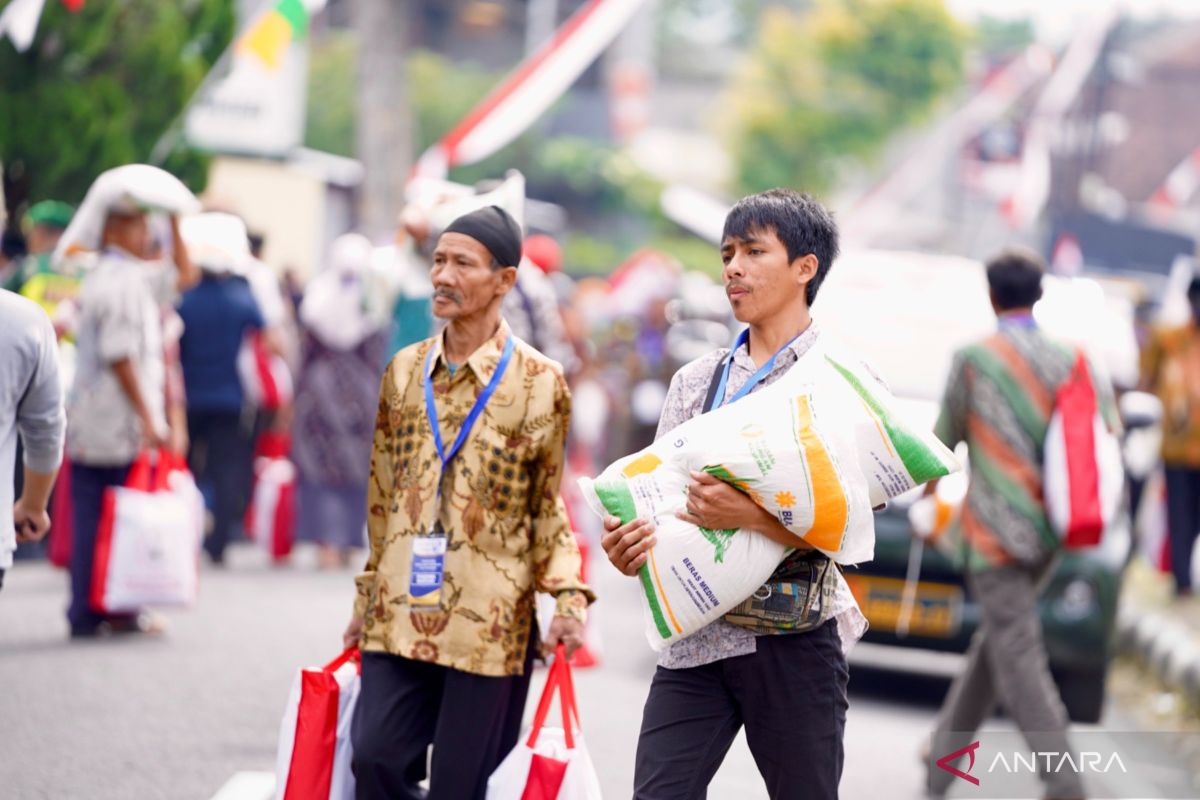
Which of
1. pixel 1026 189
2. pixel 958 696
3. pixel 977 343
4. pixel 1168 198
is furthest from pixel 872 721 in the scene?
pixel 1168 198

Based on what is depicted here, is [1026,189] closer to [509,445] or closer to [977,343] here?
[977,343]

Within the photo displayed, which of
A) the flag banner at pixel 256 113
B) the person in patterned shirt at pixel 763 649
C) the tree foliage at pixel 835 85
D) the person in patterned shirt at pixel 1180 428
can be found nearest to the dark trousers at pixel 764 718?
the person in patterned shirt at pixel 763 649

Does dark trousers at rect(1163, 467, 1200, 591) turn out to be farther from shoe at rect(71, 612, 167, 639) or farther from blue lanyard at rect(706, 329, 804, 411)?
blue lanyard at rect(706, 329, 804, 411)

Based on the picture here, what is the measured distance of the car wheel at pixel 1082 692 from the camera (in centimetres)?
866

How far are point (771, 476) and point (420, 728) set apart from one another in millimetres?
1248

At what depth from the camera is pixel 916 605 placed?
28.6 ft

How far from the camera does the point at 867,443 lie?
4.04 m

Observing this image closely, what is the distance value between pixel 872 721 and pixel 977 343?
257 cm

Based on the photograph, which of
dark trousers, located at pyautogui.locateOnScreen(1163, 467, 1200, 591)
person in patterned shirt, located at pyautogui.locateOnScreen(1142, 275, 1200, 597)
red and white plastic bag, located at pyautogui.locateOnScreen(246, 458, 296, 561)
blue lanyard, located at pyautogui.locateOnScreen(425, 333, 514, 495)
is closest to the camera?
blue lanyard, located at pyautogui.locateOnScreen(425, 333, 514, 495)

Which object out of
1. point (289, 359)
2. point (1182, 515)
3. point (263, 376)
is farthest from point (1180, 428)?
point (263, 376)

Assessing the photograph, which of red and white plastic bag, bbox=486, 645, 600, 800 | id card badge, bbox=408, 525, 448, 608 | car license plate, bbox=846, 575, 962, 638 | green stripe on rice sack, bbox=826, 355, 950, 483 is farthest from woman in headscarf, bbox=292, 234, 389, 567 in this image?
green stripe on rice sack, bbox=826, 355, 950, 483

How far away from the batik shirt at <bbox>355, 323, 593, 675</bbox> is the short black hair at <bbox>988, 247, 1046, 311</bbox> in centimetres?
232

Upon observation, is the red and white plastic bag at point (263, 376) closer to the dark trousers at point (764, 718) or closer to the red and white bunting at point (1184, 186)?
the dark trousers at point (764, 718)

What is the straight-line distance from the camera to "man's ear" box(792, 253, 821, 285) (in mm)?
4219
